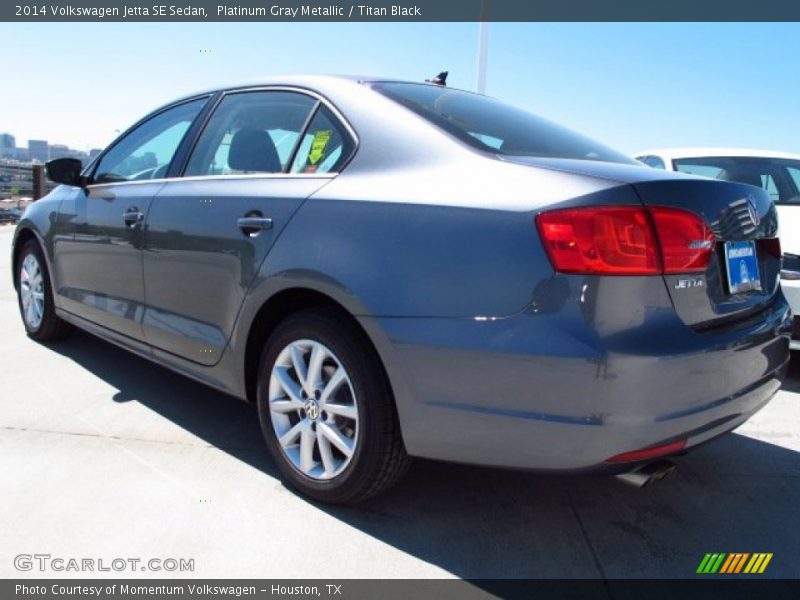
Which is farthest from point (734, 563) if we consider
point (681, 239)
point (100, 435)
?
point (100, 435)

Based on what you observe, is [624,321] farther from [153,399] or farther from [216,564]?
[153,399]

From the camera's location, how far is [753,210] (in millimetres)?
2213

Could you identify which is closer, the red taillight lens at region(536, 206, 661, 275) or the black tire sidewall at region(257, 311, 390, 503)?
the red taillight lens at region(536, 206, 661, 275)

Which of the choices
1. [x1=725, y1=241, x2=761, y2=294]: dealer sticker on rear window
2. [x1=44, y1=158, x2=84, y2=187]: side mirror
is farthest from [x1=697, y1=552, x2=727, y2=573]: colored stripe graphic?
[x1=44, y1=158, x2=84, y2=187]: side mirror

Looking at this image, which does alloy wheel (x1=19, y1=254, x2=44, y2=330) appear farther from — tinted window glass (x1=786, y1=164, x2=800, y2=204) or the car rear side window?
tinted window glass (x1=786, y1=164, x2=800, y2=204)

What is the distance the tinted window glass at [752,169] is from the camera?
5359mm

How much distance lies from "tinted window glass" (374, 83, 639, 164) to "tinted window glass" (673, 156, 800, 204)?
125 inches

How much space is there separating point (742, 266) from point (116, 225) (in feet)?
9.45

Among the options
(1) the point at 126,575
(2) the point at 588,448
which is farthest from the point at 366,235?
(1) the point at 126,575

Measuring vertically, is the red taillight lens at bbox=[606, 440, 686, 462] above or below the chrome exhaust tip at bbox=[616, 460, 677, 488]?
above

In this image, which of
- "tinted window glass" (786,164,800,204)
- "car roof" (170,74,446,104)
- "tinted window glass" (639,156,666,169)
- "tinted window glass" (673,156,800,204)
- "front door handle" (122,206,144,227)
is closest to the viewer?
"car roof" (170,74,446,104)

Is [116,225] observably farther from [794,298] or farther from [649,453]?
[794,298]

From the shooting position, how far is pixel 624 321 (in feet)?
5.65

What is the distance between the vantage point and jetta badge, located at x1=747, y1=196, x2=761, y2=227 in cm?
218
